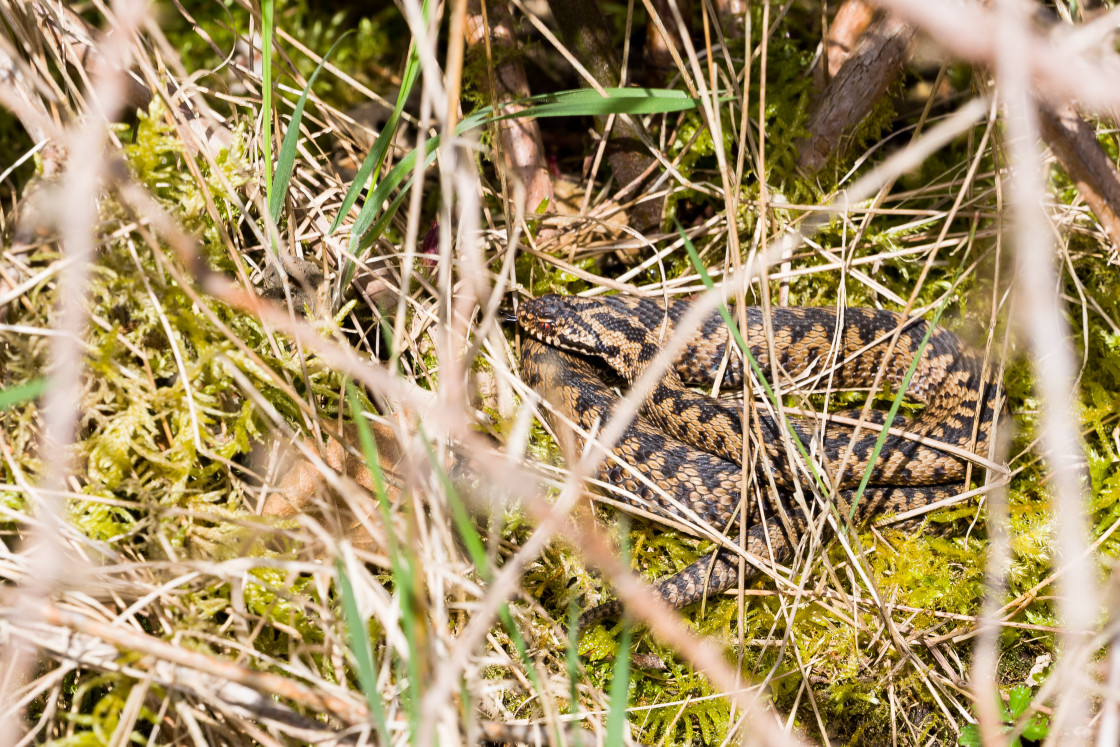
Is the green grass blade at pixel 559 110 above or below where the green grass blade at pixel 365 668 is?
above

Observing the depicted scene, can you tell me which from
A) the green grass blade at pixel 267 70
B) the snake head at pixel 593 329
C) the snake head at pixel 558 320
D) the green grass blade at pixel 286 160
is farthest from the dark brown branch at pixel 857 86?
the green grass blade at pixel 267 70

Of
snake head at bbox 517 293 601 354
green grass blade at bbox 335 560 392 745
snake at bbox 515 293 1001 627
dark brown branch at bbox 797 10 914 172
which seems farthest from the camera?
snake head at bbox 517 293 601 354

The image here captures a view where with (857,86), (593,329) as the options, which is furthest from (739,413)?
(857,86)

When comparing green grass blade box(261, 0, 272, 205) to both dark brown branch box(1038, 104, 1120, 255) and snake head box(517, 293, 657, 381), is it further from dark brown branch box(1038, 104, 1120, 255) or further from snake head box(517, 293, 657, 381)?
dark brown branch box(1038, 104, 1120, 255)

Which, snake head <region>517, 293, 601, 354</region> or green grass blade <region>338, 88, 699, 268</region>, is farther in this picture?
snake head <region>517, 293, 601, 354</region>

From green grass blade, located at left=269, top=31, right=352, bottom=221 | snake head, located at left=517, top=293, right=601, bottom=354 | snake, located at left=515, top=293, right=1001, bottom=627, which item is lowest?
snake, located at left=515, top=293, right=1001, bottom=627

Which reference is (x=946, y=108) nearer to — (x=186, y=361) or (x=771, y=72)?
(x=771, y=72)

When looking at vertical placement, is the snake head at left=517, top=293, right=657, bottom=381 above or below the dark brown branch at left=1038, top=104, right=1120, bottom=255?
below

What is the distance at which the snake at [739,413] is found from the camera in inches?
136

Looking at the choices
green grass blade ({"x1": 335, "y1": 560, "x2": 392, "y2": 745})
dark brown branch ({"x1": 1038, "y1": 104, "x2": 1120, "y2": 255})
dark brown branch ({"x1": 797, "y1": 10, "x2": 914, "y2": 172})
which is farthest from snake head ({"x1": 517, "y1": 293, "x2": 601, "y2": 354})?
green grass blade ({"x1": 335, "y1": 560, "x2": 392, "y2": 745})

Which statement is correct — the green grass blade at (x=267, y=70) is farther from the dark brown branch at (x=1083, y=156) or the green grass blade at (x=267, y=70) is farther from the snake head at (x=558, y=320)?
the dark brown branch at (x=1083, y=156)

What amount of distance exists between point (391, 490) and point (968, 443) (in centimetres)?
272

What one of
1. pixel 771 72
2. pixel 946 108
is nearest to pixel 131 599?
pixel 771 72

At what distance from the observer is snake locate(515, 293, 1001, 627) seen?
3443 millimetres
